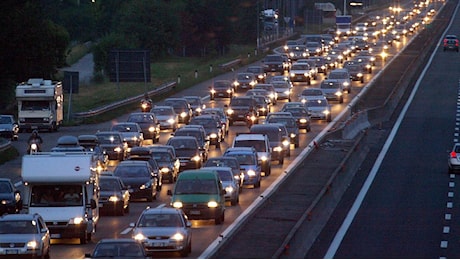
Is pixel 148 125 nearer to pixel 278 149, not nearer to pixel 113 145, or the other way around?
pixel 113 145

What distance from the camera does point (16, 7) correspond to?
82000mm

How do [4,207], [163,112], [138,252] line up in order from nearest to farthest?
[138,252], [4,207], [163,112]

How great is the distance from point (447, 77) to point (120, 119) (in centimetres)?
4075

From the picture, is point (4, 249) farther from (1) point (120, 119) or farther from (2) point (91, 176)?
(1) point (120, 119)

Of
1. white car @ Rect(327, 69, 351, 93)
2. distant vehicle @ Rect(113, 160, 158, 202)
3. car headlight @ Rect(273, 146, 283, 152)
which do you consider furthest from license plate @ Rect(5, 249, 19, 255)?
white car @ Rect(327, 69, 351, 93)

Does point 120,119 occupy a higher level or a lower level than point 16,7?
lower

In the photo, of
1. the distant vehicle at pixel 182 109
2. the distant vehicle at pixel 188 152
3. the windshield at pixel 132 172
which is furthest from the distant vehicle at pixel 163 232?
the distant vehicle at pixel 182 109

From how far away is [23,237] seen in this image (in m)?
31.5

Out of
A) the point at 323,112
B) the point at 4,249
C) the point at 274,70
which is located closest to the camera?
the point at 4,249

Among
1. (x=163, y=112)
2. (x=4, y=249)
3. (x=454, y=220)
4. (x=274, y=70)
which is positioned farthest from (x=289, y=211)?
(x=274, y=70)

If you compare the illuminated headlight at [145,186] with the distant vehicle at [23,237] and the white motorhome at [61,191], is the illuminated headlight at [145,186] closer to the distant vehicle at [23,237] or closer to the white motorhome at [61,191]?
the white motorhome at [61,191]

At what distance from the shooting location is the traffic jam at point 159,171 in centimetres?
3391

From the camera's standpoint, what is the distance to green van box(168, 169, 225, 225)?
40.8m

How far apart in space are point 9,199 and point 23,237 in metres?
11.1
